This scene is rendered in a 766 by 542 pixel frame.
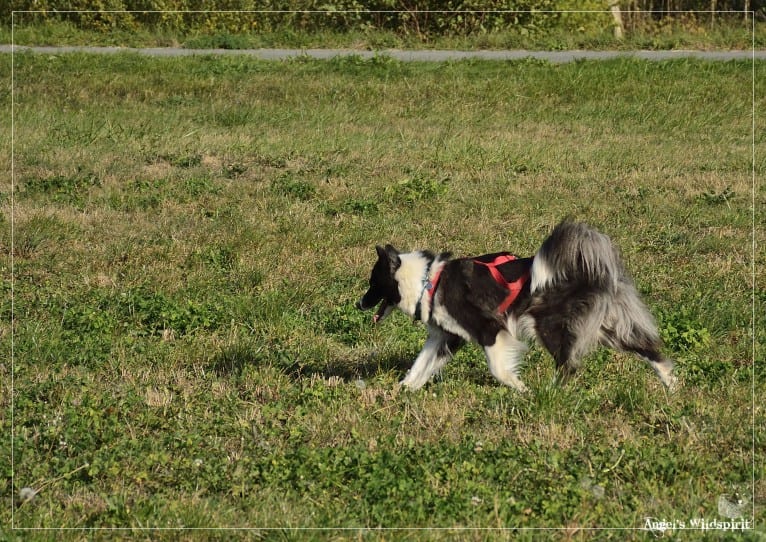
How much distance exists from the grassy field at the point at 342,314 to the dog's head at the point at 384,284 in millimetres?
429

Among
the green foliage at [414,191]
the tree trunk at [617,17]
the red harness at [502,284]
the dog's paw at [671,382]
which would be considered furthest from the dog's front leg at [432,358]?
the tree trunk at [617,17]

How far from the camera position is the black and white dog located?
5758 mm

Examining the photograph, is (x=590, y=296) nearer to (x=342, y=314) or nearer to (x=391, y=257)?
(x=391, y=257)

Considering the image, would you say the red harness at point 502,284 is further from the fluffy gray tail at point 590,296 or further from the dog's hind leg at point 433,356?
the dog's hind leg at point 433,356

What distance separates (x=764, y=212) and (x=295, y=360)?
20.1 feet

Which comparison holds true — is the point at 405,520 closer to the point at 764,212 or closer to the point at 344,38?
the point at 764,212

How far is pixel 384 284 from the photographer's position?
6.20m

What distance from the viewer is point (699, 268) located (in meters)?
8.41

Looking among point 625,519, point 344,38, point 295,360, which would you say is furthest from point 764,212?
point 344,38

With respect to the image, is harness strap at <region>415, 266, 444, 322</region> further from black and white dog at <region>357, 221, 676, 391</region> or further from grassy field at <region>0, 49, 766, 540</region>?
grassy field at <region>0, 49, 766, 540</region>

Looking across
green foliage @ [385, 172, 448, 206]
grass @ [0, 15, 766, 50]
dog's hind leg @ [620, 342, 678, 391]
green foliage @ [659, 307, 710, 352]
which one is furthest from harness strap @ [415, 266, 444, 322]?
grass @ [0, 15, 766, 50]

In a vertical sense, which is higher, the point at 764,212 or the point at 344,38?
the point at 344,38

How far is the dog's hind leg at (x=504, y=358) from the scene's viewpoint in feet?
19.0

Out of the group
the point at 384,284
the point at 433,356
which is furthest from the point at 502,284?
the point at 384,284
